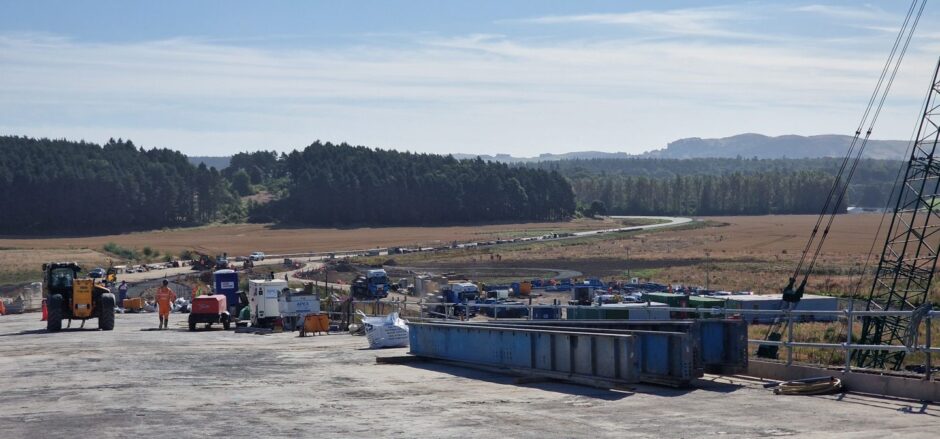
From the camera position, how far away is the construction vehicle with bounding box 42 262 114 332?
36125mm

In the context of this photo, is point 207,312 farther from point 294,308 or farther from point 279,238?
point 279,238

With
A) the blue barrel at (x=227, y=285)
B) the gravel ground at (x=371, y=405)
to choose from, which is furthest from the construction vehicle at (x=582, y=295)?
the gravel ground at (x=371, y=405)

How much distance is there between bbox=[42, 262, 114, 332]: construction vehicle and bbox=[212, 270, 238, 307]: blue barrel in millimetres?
8114

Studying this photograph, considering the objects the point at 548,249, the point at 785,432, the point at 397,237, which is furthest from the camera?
the point at 397,237

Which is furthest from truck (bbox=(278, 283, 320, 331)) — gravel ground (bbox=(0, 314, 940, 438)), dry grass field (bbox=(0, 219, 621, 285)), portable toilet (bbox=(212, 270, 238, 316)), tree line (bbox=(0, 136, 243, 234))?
tree line (bbox=(0, 136, 243, 234))

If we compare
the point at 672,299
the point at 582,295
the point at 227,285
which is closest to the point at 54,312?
the point at 227,285

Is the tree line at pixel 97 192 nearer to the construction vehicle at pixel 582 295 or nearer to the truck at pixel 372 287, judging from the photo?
the truck at pixel 372 287

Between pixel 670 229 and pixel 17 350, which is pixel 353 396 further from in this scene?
pixel 670 229

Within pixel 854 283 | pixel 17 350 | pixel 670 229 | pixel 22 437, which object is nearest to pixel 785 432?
pixel 22 437

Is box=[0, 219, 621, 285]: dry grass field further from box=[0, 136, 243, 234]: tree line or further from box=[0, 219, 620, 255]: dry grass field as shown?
box=[0, 136, 243, 234]: tree line

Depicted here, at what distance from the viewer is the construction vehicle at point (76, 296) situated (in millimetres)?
36125

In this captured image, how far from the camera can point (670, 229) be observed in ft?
551

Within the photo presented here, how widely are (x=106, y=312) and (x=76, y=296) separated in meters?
1.25

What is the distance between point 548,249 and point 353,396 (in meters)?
105
